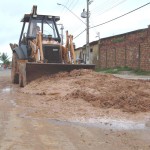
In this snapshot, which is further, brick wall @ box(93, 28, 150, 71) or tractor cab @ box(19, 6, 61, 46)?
brick wall @ box(93, 28, 150, 71)

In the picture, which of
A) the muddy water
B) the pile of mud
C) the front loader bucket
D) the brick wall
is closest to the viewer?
the muddy water

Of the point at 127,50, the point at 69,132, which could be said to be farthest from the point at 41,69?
the point at 127,50

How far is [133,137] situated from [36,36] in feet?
33.7

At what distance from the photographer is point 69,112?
877 cm

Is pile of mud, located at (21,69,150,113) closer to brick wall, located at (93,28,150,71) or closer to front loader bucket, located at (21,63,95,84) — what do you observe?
front loader bucket, located at (21,63,95,84)

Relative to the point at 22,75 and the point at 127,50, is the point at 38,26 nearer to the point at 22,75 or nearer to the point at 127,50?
the point at 22,75

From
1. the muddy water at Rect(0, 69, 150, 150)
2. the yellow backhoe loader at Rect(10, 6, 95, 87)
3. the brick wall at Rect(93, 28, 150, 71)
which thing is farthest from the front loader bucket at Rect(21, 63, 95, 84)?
the brick wall at Rect(93, 28, 150, 71)

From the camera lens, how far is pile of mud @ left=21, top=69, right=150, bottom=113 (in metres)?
Answer: 9.38

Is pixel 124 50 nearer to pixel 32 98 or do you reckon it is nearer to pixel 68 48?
pixel 68 48

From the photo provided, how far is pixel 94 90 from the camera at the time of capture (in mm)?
10938

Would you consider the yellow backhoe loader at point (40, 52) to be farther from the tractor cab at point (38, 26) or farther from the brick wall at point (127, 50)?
the brick wall at point (127, 50)

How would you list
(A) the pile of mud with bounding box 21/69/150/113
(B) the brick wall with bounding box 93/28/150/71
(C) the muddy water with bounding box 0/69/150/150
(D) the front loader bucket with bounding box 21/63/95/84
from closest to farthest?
1. (C) the muddy water with bounding box 0/69/150/150
2. (A) the pile of mud with bounding box 21/69/150/113
3. (D) the front loader bucket with bounding box 21/63/95/84
4. (B) the brick wall with bounding box 93/28/150/71

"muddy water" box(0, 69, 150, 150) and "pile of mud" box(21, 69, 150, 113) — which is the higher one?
"pile of mud" box(21, 69, 150, 113)

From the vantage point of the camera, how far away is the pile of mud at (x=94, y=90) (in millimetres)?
9375
